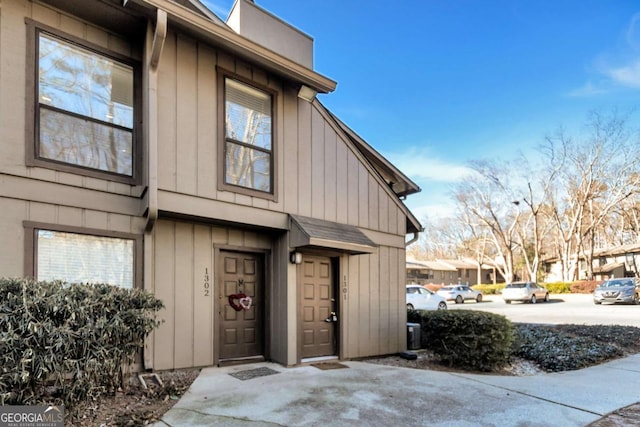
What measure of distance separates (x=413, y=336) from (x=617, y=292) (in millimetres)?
19409

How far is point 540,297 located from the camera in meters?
26.6

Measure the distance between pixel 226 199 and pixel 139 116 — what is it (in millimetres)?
1617

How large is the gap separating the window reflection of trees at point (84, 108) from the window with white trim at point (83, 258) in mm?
909

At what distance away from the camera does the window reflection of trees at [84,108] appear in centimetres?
493

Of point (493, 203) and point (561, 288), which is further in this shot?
point (493, 203)

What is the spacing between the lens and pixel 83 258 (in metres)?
5.05

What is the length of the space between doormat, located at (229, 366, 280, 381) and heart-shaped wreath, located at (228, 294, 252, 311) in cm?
99

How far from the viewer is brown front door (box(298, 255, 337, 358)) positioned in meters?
7.24

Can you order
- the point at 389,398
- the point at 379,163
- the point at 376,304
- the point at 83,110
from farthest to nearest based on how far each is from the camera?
the point at 379,163 → the point at 376,304 → the point at 83,110 → the point at 389,398

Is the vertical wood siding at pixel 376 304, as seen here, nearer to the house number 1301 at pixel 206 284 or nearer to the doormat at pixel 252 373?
the doormat at pixel 252 373

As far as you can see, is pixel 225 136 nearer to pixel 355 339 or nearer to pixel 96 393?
pixel 96 393

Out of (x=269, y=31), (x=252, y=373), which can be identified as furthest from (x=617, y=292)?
(x=269, y=31)
